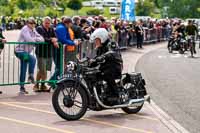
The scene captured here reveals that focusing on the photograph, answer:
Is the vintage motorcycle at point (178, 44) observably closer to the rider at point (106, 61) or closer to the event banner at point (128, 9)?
the event banner at point (128, 9)

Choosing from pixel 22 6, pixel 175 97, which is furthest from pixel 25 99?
pixel 22 6

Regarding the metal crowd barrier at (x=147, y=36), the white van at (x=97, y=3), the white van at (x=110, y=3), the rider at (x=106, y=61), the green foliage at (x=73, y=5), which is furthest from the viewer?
the white van at (x=110, y=3)

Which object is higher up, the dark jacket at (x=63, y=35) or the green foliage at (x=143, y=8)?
the green foliage at (x=143, y=8)

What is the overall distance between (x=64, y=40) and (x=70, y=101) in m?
4.00

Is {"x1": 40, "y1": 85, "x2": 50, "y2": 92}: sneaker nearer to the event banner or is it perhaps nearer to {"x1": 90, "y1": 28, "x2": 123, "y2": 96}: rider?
{"x1": 90, "y1": 28, "x2": 123, "y2": 96}: rider

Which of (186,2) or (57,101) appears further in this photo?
(186,2)

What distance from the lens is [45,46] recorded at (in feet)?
45.6

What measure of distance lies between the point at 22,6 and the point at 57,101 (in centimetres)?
9957

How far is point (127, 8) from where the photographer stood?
33.1 metres

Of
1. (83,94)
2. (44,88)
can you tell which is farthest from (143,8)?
(83,94)

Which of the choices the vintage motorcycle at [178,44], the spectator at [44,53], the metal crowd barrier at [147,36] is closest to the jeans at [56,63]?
the spectator at [44,53]

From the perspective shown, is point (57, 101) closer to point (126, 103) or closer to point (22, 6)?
point (126, 103)

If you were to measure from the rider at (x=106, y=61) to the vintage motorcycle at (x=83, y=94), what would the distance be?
3.6 inches

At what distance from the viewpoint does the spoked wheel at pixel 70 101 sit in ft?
32.9
